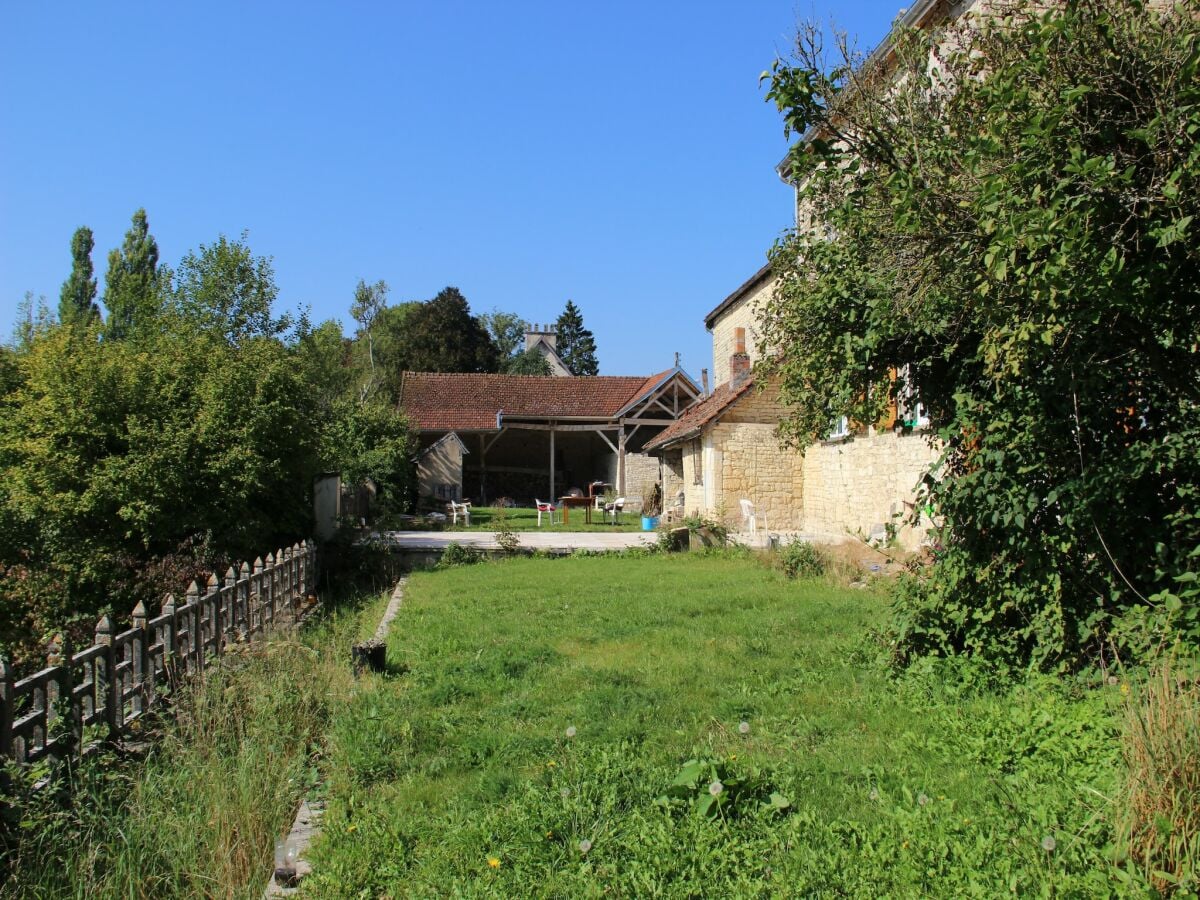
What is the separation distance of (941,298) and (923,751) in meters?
2.48

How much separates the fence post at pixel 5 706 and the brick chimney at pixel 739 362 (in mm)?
18389

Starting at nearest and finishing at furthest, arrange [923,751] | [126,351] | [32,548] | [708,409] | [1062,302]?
[1062,302]
[923,751]
[32,548]
[126,351]
[708,409]

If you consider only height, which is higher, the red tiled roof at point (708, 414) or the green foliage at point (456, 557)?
the red tiled roof at point (708, 414)

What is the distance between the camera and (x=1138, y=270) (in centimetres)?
363

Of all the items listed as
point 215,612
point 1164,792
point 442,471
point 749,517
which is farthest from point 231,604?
point 442,471

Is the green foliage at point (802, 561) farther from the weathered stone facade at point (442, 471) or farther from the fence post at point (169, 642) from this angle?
the weathered stone facade at point (442, 471)

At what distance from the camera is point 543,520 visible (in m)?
25.9

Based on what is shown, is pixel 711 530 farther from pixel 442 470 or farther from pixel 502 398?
pixel 502 398

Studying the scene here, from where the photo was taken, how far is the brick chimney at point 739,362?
854 inches

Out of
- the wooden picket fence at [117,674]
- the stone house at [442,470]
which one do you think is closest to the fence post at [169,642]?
the wooden picket fence at [117,674]

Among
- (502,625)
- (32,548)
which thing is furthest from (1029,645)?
(32,548)

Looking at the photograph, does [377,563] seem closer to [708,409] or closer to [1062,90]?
[708,409]

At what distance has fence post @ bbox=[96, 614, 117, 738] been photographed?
530 cm

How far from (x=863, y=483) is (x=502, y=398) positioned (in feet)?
68.8
